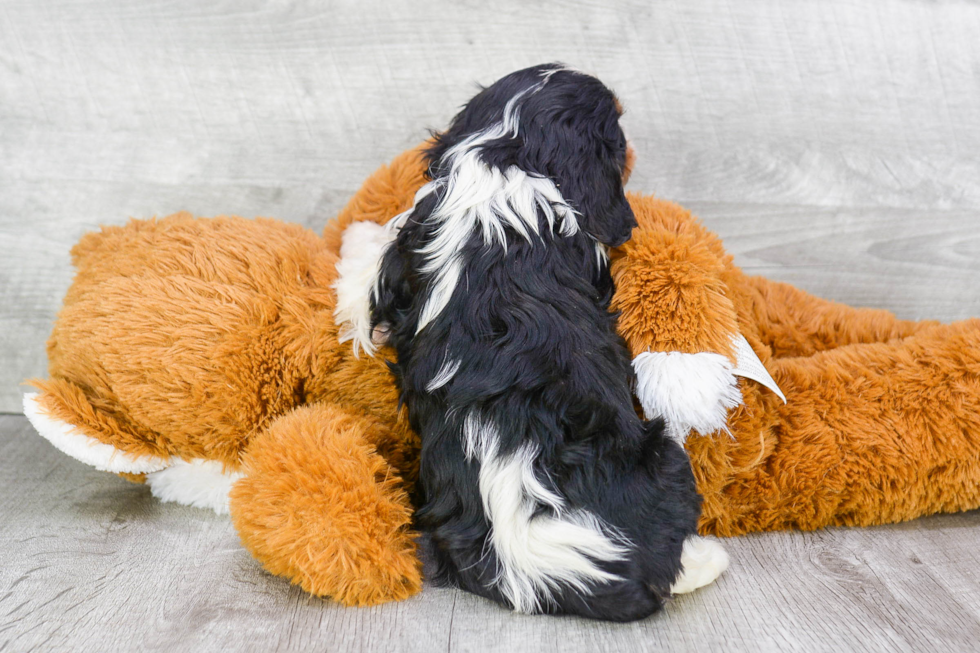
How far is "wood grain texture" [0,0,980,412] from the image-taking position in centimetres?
189

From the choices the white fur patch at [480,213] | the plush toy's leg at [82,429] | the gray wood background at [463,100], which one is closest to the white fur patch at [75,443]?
the plush toy's leg at [82,429]

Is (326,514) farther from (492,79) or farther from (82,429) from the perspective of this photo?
(492,79)

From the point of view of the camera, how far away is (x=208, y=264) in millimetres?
1462

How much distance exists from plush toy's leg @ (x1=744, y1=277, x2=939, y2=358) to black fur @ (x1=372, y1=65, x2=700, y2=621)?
1.75 ft

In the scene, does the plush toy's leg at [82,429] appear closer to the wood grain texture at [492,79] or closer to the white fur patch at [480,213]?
the white fur patch at [480,213]

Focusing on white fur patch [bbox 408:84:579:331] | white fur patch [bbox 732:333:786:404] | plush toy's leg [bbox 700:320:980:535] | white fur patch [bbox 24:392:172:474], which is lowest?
plush toy's leg [bbox 700:320:980:535]

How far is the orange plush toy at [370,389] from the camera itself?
126cm

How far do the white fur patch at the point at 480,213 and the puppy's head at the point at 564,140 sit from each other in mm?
22

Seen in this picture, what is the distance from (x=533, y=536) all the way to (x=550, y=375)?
23 cm

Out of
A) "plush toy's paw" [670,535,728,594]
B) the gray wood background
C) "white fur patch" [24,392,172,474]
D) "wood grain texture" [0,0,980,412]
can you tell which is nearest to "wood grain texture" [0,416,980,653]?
"plush toy's paw" [670,535,728,594]

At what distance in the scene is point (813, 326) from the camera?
167cm

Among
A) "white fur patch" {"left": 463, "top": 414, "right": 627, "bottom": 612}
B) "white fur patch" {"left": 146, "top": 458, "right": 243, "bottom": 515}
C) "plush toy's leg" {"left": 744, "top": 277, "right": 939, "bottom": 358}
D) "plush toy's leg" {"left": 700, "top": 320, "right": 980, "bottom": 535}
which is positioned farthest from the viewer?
"plush toy's leg" {"left": 744, "top": 277, "right": 939, "bottom": 358}

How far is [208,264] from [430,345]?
0.52 metres

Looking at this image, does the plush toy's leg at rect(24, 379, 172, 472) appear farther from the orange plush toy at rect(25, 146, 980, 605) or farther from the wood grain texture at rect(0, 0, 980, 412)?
the wood grain texture at rect(0, 0, 980, 412)
